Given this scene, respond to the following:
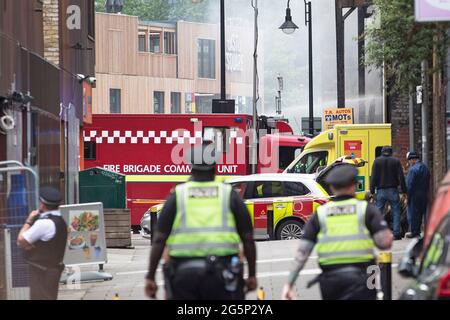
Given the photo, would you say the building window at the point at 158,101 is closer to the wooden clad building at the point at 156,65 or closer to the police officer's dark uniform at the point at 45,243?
the wooden clad building at the point at 156,65

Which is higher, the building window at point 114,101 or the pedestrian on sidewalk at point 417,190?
the building window at point 114,101

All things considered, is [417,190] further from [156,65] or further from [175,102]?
[175,102]

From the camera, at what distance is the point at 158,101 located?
66.9 metres

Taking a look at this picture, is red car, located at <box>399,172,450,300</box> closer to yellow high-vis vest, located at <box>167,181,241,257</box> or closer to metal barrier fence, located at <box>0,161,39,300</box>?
yellow high-vis vest, located at <box>167,181,241,257</box>

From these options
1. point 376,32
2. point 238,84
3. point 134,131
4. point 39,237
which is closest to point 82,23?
point 134,131

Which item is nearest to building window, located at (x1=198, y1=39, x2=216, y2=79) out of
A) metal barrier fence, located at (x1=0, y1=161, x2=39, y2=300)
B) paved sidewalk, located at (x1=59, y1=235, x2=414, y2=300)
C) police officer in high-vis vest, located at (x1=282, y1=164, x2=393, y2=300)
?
paved sidewalk, located at (x1=59, y1=235, x2=414, y2=300)


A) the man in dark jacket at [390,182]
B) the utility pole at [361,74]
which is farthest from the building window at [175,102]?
the man in dark jacket at [390,182]

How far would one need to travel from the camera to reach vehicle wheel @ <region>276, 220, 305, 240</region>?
78.9 feet

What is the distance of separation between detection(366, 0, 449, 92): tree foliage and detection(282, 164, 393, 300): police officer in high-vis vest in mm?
8931

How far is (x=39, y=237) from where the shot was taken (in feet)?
40.5

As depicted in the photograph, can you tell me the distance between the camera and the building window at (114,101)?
63.5m

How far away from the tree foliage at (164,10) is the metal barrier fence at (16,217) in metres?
77.3
